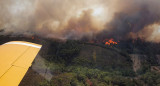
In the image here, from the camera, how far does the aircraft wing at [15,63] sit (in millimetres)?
3135

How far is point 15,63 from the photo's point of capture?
3807mm

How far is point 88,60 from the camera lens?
147 feet

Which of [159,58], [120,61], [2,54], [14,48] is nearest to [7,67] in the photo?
[2,54]

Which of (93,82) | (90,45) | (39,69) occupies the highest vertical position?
(90,45)

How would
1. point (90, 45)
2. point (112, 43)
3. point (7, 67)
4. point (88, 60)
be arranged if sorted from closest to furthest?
point (7, 67) < point (88, 60) < point (90, 45) < point (112, 43)

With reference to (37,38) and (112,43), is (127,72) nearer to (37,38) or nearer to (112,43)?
(112,43)

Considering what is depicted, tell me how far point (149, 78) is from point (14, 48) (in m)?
42.0

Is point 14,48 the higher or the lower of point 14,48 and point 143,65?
the higher

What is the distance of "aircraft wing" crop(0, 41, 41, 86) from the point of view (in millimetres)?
3135

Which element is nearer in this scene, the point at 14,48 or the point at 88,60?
the point at 14,48

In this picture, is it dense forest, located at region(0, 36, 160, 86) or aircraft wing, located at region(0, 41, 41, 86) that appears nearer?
aircraft wing, located at region(0, 41, 41, 86)

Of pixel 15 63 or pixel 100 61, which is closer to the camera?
pixel 15 63

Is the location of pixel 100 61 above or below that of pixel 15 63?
below

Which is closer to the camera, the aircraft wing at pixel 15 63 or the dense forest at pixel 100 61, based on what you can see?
the aircraft wing at pixel 15 63
